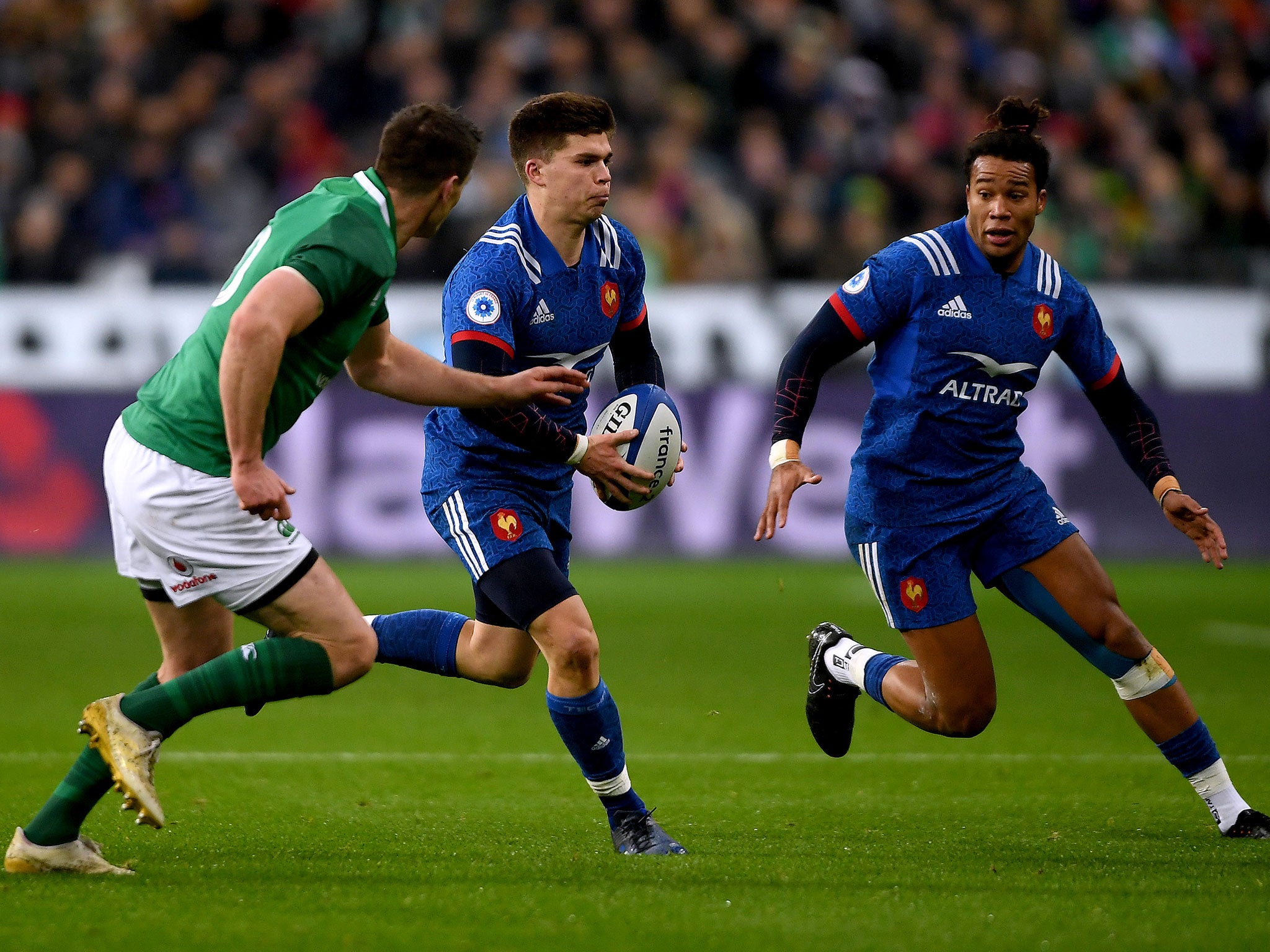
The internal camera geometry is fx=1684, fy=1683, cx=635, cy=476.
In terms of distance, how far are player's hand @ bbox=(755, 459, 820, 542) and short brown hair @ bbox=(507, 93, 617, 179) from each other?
126 cm

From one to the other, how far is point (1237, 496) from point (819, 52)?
6.23 metres

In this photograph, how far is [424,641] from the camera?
19.1 ft

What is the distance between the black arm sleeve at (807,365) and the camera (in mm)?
5617

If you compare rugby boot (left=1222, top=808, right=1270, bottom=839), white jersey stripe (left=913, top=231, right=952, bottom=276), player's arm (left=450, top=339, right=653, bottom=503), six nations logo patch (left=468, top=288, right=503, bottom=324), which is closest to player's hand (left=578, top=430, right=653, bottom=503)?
player's arm (left=450, top=339, right=653, bottom=503)

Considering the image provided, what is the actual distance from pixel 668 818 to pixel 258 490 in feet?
7.07

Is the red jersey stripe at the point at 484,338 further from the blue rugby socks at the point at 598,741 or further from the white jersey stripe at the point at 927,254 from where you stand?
the white jersey stripe at the point at 927,254

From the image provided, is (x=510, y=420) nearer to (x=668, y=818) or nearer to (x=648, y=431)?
(x=648, y=431)

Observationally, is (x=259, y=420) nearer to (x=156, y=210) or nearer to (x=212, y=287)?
(x=212, y=287)

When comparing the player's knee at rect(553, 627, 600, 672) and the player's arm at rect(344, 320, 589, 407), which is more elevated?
the player's arm at rect(344, 320, 589, 407)

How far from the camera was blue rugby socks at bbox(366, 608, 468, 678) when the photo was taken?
5793 millimetres

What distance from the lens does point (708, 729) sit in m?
7.67

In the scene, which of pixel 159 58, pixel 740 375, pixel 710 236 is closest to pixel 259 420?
pixel 740 375

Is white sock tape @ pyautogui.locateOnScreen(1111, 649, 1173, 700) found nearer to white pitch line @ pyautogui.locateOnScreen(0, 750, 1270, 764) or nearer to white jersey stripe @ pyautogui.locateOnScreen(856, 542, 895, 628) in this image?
white jersey stripe @ pyautogui.locateOnScreen(856, 542, 895, 628)

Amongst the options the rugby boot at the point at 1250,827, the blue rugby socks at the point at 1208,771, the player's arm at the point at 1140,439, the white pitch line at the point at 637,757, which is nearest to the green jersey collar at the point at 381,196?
the player's arm at the point at 1140,439
